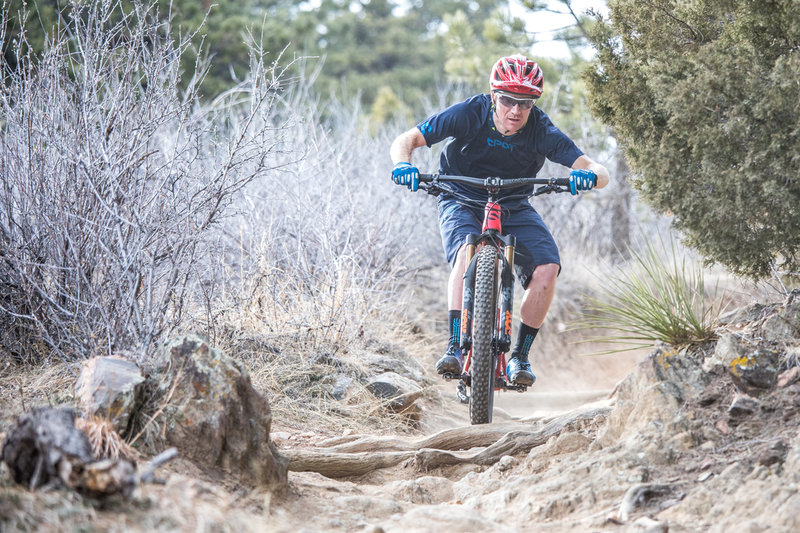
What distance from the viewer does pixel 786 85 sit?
12.4 ft

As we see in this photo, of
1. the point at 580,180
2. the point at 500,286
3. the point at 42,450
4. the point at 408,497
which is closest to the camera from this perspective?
the point at 42,450

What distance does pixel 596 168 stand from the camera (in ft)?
16.3

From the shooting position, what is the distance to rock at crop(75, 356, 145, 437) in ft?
10.7

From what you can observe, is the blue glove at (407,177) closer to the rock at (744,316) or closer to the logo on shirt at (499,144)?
the logo on shirt at (499,144)

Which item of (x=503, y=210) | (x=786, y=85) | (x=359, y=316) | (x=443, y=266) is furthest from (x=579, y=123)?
(x=786, y=85)

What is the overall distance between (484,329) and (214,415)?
1.82 meters

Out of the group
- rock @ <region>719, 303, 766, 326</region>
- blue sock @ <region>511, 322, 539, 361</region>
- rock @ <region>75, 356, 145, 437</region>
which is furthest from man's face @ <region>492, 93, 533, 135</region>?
rock @ <region>75, 356, 145, 437</region>

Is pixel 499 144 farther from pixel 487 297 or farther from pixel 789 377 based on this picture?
pixel 789 377

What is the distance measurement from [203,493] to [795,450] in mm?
2201

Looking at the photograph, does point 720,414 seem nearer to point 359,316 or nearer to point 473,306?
point 473,306

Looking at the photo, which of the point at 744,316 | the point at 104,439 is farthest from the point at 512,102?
the point at 104,439

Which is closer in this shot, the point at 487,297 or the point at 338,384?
the point at 487,297

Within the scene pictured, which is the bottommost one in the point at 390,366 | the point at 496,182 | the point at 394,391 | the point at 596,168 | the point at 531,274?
the point at 394,391

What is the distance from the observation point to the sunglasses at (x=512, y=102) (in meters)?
5.04
